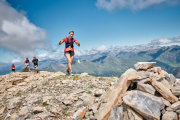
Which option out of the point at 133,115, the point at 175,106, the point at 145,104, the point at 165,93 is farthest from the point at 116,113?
the point at 165,93

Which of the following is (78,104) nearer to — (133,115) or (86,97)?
(86,97)

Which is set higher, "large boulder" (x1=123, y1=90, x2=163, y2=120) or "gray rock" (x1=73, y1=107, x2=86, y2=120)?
"large boulder" (x1=123, y1=90, x2=163, y2=120)

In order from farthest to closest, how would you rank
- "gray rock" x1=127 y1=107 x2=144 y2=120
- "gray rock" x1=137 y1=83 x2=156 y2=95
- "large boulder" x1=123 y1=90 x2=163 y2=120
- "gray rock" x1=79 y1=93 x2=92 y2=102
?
"gray rock" x1=79 y1=93 x2=92 y2=102 → "gray rock" x1=137 y1=83 x2=156 y2=95 → "gray rock" x1=127 y1=107 x2=144 y2=120 → "large boulder" x1=123 y1=90 x2=163 y2=120

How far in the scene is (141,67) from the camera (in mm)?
7227

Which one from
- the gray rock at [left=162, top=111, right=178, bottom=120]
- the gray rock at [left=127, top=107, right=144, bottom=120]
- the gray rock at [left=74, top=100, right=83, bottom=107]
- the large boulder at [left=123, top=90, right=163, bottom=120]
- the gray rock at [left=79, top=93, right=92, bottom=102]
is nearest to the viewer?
the gray rock at [left=162, top=111, right=178, bottom=120]

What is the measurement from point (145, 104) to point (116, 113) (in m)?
1.47

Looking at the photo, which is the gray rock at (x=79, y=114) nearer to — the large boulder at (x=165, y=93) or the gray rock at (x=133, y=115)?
the gray rock at (x=133, y=115)

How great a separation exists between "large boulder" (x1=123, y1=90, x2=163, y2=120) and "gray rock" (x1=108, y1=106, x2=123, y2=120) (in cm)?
62

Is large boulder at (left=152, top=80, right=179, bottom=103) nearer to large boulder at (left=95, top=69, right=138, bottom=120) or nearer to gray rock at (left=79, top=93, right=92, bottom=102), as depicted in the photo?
large boulder at (left=95, top=69, right=138, bottom=120)

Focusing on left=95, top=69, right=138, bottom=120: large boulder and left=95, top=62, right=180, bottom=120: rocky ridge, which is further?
left=95, top=69, right=138, bottom=120: large boulder

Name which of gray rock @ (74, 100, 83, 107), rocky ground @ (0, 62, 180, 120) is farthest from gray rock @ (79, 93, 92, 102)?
gray rock @ (74, 100, 83, 107)

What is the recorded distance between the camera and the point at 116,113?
15.3 feet

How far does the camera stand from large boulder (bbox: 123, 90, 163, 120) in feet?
13.2

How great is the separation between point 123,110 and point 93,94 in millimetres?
2564
